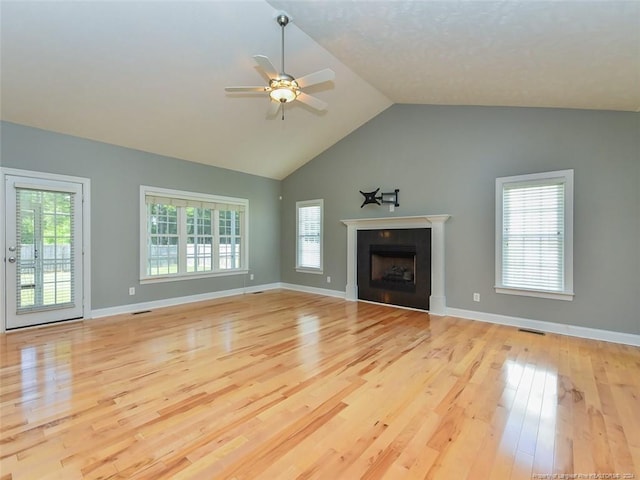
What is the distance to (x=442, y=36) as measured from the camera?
9.35ft

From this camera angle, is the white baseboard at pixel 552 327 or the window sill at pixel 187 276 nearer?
the white baseboard at pixel 552 327

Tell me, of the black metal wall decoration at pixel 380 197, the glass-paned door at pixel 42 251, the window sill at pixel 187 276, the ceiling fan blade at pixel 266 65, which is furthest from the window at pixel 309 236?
the glass-paned door at pixel 42 251

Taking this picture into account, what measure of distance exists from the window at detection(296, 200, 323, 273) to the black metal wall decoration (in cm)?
119

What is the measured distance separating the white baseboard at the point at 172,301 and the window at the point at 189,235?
41 cm

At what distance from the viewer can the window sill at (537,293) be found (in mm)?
3926

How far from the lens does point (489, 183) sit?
14.9 ft

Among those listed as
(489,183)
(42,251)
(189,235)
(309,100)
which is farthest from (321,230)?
(42,251)

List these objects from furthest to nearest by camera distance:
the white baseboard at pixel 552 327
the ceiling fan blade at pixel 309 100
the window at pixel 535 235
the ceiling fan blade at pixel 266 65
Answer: the window at pixel 535 235
the white baseboard at pixel 552 327
the ceiling fan blade at pixel 309 100
the ceiling fan blade at pixel 266 65

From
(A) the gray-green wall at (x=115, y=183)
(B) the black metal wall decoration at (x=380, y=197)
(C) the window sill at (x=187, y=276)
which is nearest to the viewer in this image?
(A) the gray-green wall at (x=115, y=183)

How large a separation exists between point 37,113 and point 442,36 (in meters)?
4.89

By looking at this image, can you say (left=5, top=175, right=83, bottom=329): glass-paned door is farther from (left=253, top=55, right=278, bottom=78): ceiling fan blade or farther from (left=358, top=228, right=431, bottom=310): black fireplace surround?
(left=358, top=228, right=431, bottom=310): black fireplace surround

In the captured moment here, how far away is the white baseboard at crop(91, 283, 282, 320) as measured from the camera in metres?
4.80

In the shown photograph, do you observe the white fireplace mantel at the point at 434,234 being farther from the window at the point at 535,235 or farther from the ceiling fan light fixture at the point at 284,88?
the ceiling fan light fixture at the point at 284,88

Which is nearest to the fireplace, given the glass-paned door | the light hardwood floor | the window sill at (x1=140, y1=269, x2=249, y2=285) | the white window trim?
the white window trim
